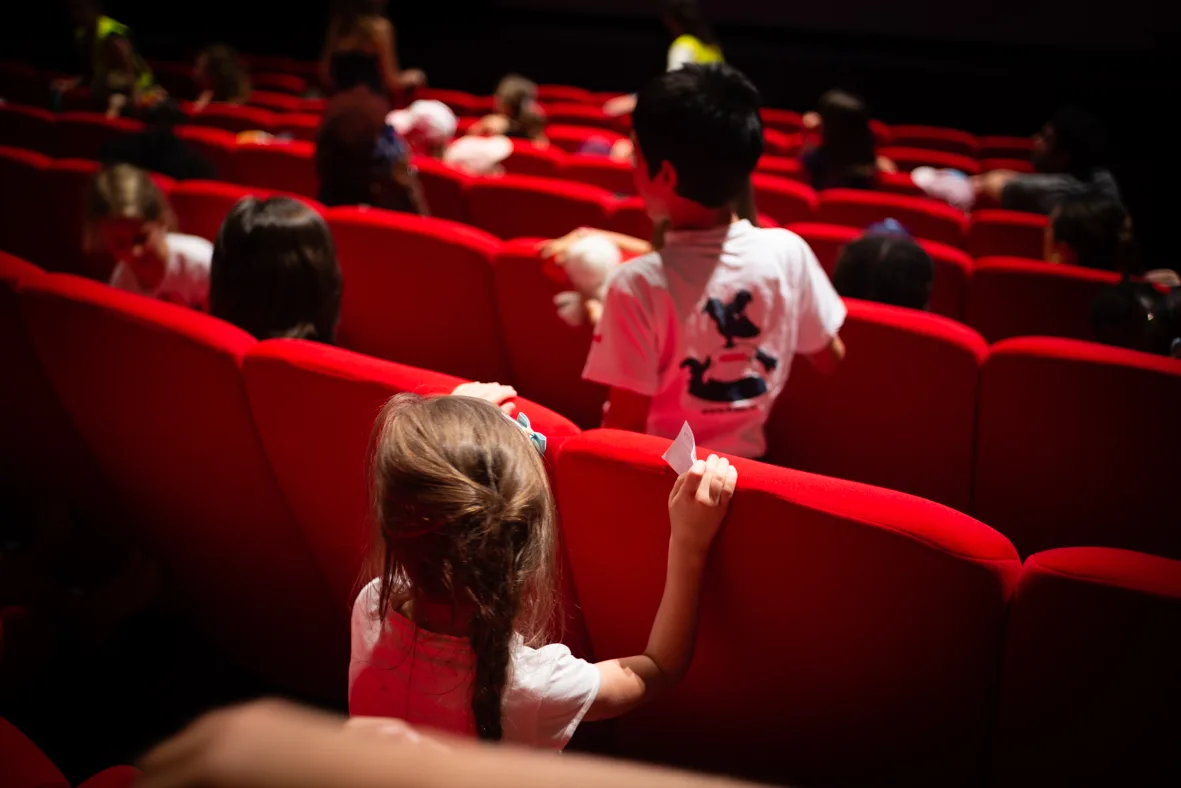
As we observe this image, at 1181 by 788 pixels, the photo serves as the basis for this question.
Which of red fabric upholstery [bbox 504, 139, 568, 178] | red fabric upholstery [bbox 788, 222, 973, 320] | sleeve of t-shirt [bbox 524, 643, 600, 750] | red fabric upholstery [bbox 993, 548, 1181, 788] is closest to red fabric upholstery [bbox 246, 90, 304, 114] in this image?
red fabric upholstery [bbox 504, 139, 568, 178]

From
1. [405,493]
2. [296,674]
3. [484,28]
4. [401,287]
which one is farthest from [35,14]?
[405,493]

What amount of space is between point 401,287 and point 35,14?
7.53 metres

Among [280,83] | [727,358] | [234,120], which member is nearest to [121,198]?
[727,358]

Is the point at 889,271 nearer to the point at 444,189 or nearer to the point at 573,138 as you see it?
the point at 444,189

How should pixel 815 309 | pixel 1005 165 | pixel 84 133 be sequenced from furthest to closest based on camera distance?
1. pixel 1005 165
2. pixel 84 133
3. pixel 815 309

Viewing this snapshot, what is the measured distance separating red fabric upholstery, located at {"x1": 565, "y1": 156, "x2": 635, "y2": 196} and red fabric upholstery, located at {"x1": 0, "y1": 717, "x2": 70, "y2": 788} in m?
2.46

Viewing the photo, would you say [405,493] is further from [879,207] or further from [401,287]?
[879,207]

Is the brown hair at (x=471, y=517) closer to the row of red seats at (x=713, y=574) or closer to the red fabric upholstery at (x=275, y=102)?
the row of red seats at (x=713, y=574)

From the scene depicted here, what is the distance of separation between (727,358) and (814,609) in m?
0.46

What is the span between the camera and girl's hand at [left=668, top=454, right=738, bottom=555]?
862mm

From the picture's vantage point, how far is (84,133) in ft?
10.8

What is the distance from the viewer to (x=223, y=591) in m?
1.53

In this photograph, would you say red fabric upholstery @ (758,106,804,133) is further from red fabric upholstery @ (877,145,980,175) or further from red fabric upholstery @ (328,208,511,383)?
red fabric upholstery @ (328,208,511,383)

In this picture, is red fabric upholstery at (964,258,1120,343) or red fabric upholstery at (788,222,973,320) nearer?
red fabric upholstery at (964,258,1120,343)
